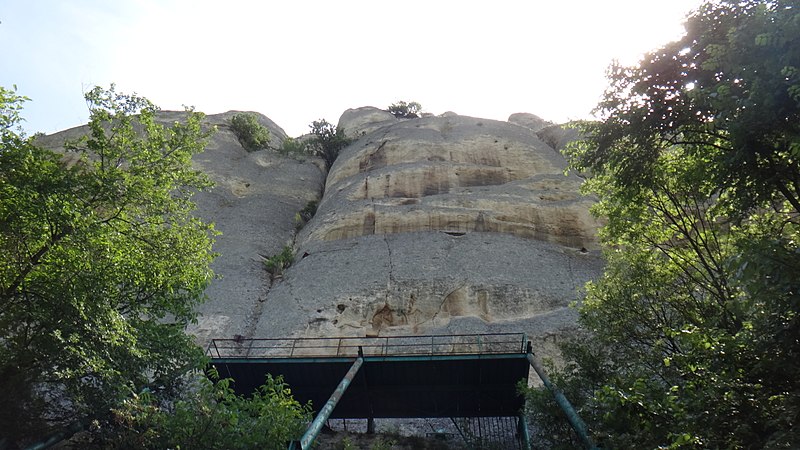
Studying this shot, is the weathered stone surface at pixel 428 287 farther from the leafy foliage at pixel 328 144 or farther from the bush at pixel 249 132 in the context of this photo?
the bush at pixel 249 132

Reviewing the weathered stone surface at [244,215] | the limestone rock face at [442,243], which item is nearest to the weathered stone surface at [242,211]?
the weathered stone surface at [244,215]

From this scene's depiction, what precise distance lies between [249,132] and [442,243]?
30927 millimetres

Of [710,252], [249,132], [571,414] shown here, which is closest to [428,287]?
[710,252]

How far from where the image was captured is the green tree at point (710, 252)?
681 cm

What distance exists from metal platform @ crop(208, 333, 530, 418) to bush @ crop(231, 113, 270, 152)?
3604cm

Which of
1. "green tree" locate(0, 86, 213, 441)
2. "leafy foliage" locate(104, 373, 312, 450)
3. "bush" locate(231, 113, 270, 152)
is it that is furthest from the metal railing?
"bush" locate(231, 113, 270, 152)

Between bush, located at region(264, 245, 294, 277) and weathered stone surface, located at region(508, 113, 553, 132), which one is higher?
weathered stone surface, located at region(508, 113, 553, 132)

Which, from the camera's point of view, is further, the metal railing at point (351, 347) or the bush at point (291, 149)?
the bush at point (291, 149)

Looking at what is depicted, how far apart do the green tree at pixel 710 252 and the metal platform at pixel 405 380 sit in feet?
7.95

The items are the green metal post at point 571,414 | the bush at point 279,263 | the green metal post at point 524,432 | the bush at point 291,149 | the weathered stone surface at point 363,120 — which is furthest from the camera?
the weathered stone surface at point 363,120

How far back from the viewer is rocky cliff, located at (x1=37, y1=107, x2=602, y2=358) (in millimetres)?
21562

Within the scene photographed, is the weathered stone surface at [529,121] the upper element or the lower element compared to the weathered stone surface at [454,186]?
upper

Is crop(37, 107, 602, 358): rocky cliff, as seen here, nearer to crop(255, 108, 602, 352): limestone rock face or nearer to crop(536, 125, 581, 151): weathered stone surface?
crop(255, 108, 602, 352): limestone rock face

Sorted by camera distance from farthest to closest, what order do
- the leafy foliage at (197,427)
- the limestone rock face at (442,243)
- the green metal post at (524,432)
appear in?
the limestone rock face at (442,243)
the green metal post at (524,432)
the leafy foliage at (197,427)
